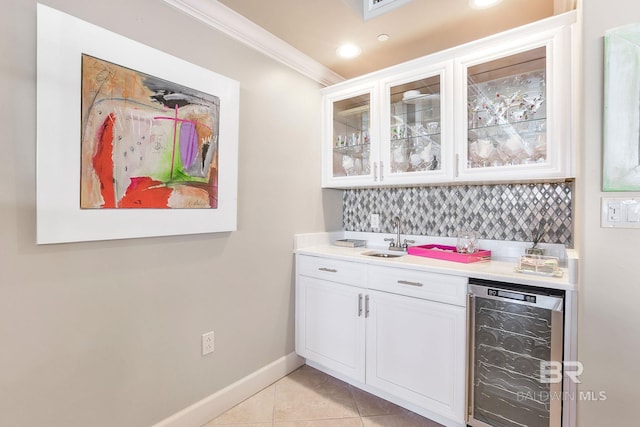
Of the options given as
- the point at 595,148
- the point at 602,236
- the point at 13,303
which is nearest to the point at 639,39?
the point at 595,148

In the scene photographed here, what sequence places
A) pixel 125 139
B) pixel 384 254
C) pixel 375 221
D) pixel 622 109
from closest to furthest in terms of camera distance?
pixel 622 109 → pixel 125 139 → pixel 384 254 → pixel 375 221

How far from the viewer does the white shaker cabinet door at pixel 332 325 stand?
201cm

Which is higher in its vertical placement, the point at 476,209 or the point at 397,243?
the point at 476,209

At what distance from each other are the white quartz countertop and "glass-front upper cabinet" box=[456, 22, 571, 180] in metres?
0.53

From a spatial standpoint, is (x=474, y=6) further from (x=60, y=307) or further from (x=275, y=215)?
(x=60, y=307)

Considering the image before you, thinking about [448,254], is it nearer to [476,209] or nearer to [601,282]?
[476,209]

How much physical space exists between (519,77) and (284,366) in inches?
96.6

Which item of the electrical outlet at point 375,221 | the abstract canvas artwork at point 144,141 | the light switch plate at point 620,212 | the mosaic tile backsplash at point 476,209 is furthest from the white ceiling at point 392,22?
the electrical outlet at point 375,221

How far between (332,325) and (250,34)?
2030 millimetres

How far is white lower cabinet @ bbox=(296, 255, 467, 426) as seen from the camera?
1633 mm

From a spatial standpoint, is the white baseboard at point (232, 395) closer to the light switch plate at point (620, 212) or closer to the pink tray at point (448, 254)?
the pink tray at point (448, 254)

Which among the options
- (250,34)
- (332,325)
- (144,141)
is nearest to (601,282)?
(332,325)

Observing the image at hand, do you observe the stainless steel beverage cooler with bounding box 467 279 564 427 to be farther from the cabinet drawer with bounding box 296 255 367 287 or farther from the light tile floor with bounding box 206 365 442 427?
the cabinet drawer with bounding box 296 255 367 287

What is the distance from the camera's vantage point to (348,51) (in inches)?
87.4
